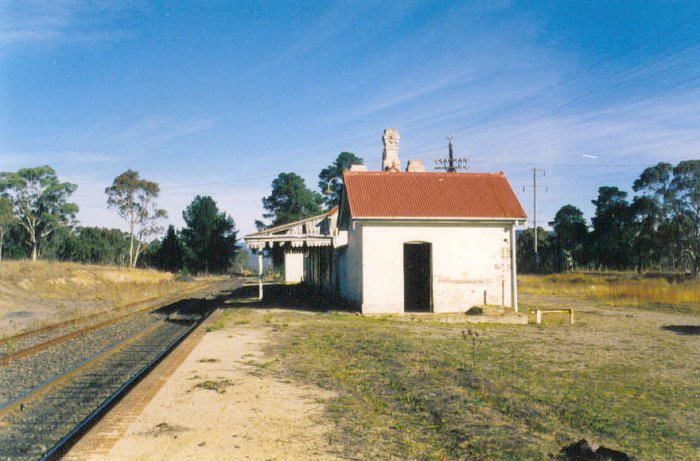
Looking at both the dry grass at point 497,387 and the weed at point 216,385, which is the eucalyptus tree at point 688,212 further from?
the weed at point 216,385

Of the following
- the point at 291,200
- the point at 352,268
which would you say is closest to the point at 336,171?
the point at 291,200

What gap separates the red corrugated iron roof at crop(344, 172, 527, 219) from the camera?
18484mm

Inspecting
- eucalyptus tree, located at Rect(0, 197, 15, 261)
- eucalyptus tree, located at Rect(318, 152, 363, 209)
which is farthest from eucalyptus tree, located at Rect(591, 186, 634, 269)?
eucalyptus tree, located at Rect(0, 197, 15, 261)

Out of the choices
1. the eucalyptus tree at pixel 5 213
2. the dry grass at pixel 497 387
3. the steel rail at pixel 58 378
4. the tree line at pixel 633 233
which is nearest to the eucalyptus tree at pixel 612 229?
the tree line at pixel 633 233

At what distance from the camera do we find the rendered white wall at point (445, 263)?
1809 centimetres

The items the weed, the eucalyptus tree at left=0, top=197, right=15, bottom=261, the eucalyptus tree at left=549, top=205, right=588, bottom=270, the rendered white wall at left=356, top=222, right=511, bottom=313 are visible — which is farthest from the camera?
the eucalyptus tree at left=549, top=205, right=588, bottom=270

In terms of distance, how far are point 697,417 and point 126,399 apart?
6759 millimetres

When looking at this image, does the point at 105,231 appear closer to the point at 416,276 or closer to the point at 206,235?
the point at 206,235

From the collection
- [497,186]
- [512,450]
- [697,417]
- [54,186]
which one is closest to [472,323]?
[497,186]

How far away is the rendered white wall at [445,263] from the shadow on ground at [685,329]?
Answer: 4.62m

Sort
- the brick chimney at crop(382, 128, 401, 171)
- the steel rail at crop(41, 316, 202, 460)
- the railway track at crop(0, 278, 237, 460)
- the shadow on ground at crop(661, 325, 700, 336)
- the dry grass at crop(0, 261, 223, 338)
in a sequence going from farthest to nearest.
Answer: the brick chimney at crop(382, 128, 401, 171) → the dry grass at crop(0, 261, 223, 338) → the shadow on ground at crop(661, 325, 700, 336) → the railway track at crop(0, 278, 237, 460) → the steel rail at crop(41, 316, 202, 460)

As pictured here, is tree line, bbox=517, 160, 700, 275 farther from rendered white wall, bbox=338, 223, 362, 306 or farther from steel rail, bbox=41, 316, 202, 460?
steel rail, bbox=41, 316, 202, 460

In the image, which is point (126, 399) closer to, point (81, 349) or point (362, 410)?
point (362, 410)

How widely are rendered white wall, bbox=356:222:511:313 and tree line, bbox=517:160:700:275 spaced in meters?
33.1
